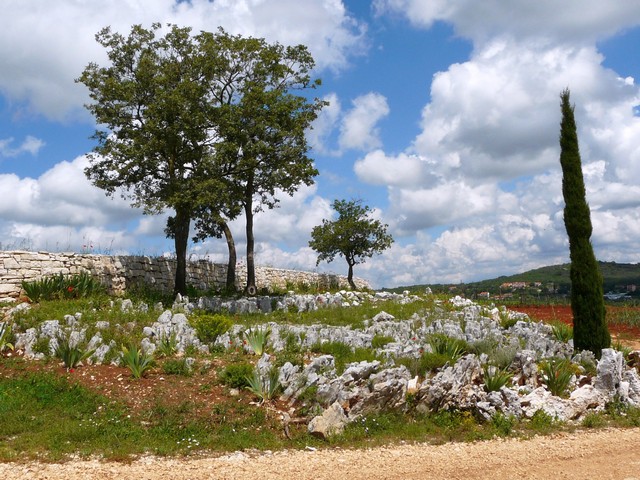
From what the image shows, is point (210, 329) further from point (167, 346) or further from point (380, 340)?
point (380, 340)

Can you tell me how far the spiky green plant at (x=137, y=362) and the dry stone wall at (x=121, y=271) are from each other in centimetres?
1061

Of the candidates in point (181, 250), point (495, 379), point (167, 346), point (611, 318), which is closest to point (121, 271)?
point (181, 250)

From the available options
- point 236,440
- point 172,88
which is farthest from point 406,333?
point 172,88

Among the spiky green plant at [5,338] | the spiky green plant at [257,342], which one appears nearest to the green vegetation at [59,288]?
the spiky green plant at [5,338]

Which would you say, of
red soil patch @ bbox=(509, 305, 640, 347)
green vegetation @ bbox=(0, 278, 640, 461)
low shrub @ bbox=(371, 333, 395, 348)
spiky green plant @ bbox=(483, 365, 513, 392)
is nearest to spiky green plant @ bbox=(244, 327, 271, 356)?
green vegetation @ bbox=(0, 278, 640, 461)

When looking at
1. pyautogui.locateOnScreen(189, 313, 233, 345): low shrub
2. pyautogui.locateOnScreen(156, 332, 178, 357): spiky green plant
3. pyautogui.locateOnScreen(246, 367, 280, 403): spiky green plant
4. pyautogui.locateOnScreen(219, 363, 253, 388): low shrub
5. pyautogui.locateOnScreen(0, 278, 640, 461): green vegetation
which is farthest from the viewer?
pyautogui.locateOnScreen(189, 313, 233, 345): low shrub

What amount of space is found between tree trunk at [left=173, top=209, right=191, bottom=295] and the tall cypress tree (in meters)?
15.1

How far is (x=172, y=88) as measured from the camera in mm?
23859

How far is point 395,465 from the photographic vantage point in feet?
27.5

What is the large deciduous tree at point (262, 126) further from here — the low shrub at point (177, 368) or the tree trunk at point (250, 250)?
the low shrub at point (177, 368)

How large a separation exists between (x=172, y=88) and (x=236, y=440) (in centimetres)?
1801

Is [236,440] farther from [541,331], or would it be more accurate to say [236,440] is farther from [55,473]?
[541,331]

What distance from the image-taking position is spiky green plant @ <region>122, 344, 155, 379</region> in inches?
446

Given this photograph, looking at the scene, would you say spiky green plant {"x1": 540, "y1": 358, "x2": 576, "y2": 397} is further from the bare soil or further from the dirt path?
the dirt path
